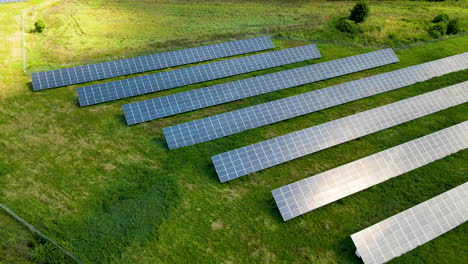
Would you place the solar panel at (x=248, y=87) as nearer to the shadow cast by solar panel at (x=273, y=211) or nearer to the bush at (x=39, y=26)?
the shadow cast by solar panel at (x=273, y=211)

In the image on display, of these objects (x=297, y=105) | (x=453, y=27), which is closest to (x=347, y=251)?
(x=297, y=105)

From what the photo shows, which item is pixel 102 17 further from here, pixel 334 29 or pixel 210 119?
pixel 334 29

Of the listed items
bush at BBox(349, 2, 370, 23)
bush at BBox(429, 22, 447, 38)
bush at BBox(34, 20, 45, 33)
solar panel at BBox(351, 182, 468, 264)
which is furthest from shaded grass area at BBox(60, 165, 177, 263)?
bush at BBox(429, 22, 447, 38)

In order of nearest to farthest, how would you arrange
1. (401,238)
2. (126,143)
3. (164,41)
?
(401,238) → (126,143) → (164,41)

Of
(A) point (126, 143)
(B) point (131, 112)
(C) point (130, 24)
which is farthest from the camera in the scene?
(C) point (130, 24)

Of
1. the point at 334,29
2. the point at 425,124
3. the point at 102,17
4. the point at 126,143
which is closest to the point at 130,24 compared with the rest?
the point at 102,17

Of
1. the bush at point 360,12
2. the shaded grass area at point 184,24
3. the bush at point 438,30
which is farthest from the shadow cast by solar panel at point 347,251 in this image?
the bush at point 438,30
